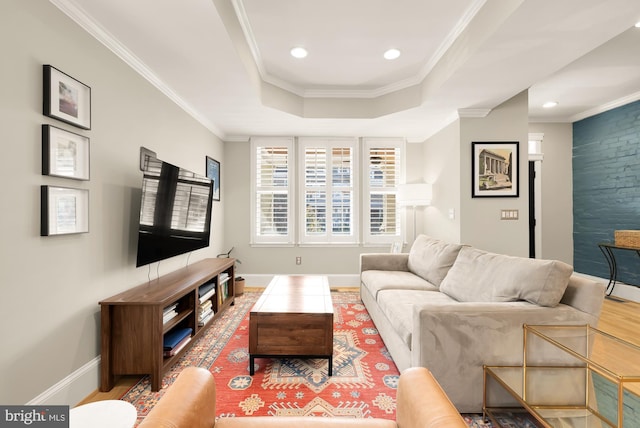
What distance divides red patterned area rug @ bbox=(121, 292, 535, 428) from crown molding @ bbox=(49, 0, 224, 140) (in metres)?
2.40

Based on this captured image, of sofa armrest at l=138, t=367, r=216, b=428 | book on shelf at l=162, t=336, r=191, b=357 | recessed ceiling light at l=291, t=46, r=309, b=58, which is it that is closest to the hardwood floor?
book on shelf at l=162, t=336, r=191, b=357

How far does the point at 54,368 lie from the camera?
172 centimetres

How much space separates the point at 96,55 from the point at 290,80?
1.94 metres

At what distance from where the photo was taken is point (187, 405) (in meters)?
0.93

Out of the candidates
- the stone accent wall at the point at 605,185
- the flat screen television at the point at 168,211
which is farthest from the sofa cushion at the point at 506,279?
the stone accent wall at the point at 605,185

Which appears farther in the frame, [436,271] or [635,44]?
[436,271]

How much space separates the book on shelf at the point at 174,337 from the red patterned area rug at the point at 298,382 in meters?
0.20

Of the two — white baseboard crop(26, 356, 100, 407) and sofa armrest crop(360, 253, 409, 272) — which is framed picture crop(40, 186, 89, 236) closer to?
white baseboard crop(26, 356, 100, 407)

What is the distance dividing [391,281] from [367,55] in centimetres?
228

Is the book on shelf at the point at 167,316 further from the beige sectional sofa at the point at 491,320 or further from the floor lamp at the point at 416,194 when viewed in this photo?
the floor lamp at the point at 416,194

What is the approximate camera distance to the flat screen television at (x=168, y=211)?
7.64 ft

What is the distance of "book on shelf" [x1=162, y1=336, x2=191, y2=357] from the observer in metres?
2.24

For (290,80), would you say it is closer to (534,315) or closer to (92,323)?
(92,323)

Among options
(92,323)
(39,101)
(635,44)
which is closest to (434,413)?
(92,323)
